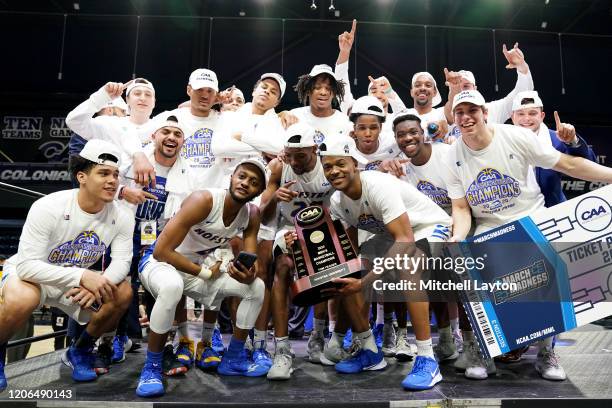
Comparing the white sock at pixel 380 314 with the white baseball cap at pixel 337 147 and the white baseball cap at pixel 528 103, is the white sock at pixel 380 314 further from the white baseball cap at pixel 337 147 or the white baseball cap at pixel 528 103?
the white baseball cap at pixel 528 103

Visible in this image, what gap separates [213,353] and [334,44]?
29.9ft

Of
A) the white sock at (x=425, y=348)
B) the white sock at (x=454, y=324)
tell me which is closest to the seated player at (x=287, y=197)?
the white sock at (x=425, y=348)

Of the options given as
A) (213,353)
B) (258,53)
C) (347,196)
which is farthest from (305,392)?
(258,53)

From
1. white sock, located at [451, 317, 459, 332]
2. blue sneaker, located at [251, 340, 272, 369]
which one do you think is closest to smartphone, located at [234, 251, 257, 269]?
blue sneaker, located at [251, 340, 272, 369]

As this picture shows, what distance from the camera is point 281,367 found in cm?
262

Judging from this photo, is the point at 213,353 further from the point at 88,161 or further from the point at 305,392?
the point at 88,161

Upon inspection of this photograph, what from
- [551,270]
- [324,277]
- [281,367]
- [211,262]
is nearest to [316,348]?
[281,367]

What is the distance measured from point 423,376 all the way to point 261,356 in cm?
102

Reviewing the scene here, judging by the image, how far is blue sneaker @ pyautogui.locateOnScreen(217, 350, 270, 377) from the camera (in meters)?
2.69

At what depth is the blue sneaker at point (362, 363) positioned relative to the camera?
2775mm

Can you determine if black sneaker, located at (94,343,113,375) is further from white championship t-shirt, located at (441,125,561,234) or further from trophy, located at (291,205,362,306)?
white championship t-shirt, located at (441,125,561,234)

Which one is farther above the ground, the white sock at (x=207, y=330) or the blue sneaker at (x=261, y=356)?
the white sock at (x=207, y=330)

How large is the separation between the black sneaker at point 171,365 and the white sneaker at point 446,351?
5.56 feet

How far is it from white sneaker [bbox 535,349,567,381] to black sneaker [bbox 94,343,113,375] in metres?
2.59
